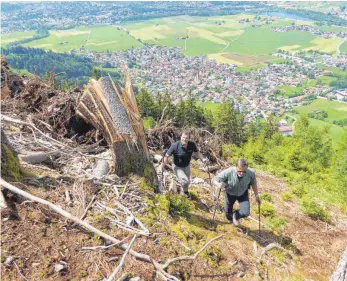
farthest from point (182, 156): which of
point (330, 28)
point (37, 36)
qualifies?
point (330, 28)

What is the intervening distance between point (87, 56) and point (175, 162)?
10481 cm

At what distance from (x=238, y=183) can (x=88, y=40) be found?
138 m

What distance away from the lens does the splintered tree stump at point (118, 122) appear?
21.0 ft

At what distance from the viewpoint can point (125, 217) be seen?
5.04m

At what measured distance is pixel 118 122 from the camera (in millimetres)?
6562

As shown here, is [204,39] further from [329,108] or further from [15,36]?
[329,108]

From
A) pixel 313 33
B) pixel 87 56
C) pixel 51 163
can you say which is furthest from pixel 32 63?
pixel 313 33

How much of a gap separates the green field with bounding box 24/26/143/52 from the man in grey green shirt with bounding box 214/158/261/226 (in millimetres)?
117219

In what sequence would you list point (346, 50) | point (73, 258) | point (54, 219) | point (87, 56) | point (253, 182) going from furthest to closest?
point (346, 50)
point (87, 56)
point (253, 182)
point (54, 219)
point (73, 258)

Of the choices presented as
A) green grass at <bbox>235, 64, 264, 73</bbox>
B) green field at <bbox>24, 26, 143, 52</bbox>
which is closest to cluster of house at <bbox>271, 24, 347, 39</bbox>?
green grass at <bbox>235, 64, 264, 73</bbox>

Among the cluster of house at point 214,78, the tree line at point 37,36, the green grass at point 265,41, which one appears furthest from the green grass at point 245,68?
the tree line at point 37,36

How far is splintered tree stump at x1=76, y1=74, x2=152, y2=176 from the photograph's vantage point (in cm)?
641

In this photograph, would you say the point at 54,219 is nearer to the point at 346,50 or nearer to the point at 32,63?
the point at 32,63

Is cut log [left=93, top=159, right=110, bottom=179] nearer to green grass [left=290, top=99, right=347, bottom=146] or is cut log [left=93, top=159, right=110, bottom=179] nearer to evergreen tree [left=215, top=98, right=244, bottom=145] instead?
evergreen tree [left=215, top=98, right=244, bottom=145]
